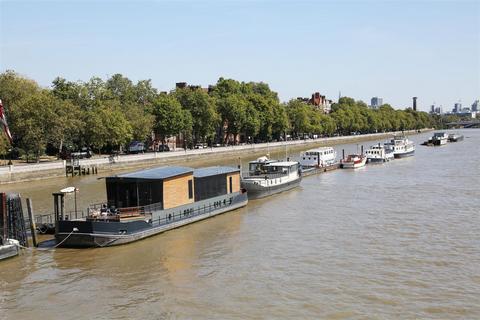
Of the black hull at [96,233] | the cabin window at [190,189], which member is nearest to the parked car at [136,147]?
the cabin window at [190,189]

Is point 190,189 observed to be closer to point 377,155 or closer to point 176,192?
point 176,192

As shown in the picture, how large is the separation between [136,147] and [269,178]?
2161 inches

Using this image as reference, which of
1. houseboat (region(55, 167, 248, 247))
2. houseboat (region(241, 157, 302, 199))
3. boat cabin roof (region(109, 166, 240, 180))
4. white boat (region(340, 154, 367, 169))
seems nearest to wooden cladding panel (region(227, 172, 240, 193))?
houseboat (region(55, 167, 248, 247))

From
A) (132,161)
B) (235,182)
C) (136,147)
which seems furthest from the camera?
(136,147)

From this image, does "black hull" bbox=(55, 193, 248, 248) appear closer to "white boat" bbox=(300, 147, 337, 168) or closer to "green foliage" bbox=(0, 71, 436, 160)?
"green foliage" bbox=(0, 71, 436, 160)

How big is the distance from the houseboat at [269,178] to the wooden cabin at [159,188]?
9.09 meters

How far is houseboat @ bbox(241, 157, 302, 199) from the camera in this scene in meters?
47.2

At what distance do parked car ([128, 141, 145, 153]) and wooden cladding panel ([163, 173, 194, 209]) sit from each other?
65334mm

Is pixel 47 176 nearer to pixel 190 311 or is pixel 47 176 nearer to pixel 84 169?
pixel 84 169

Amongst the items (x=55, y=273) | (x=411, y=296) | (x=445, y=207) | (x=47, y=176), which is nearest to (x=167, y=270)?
(x=55, y=273)

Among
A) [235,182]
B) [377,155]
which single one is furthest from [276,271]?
[377,155]

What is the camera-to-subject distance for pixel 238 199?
137 feet

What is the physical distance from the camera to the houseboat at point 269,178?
4716cm

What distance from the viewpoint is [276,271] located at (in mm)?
24797
